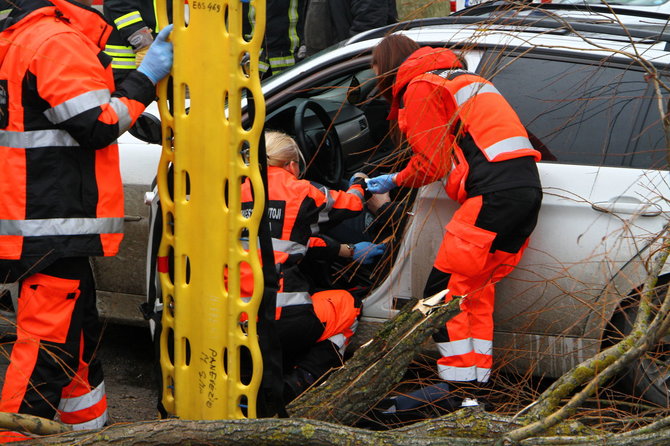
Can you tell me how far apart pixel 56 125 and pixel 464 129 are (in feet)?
5.09

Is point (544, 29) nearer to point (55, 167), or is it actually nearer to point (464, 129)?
point (464, 129)

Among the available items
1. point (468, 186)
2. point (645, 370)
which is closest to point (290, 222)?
point (468, 186)

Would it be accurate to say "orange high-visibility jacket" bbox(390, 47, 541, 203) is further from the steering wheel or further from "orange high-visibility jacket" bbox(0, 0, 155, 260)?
"orange high-visibility jacket" bbox(0, 0, 155, 260)

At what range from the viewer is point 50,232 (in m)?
3.03

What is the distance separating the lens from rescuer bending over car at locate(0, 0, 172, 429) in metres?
2.93

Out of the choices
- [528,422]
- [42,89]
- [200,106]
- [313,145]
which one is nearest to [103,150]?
[42,89]

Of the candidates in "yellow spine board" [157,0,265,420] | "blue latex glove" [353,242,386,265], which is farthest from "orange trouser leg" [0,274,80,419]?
"blue latex glove" [353,242,386,265]

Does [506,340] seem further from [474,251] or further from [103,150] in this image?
[103,150]

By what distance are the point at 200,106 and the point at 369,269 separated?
155 cm

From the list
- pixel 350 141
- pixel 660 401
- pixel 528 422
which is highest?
pixel 350 141

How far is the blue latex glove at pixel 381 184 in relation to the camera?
12.4 ft

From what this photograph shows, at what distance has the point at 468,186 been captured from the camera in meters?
3.33

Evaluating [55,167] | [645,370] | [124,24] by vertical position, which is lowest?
[645,370]

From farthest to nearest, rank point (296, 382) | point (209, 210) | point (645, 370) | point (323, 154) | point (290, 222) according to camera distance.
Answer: point (323, 154) → point (296, 382) → point (290, 222) → point (645, 370) → point (209, 210)
